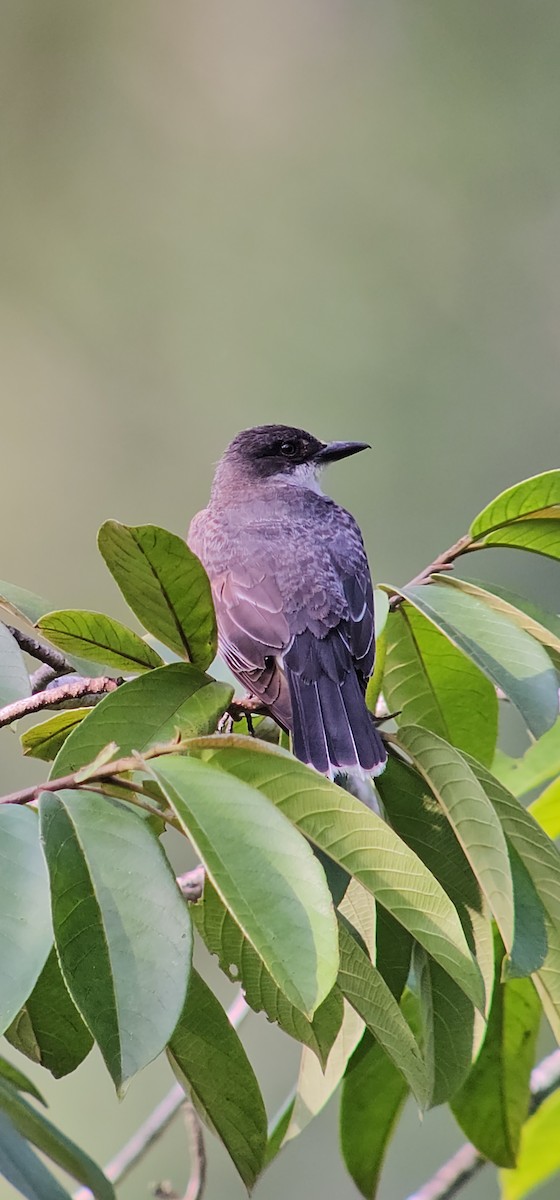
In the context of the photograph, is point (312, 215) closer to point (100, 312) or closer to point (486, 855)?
point (100, 312)

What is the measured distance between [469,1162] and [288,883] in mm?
1565

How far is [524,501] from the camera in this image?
255 cm

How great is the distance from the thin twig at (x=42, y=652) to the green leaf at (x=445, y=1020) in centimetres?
96

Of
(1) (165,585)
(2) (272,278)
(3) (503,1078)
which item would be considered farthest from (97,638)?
(2) (272,278)

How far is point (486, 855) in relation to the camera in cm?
183

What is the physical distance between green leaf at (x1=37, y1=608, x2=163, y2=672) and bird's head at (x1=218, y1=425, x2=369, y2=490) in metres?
2.47

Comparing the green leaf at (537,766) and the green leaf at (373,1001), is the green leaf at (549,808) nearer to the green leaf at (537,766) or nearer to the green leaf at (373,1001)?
the green leaf at (537,766)

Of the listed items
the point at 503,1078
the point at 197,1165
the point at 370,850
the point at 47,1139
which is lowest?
the point at 197,1165

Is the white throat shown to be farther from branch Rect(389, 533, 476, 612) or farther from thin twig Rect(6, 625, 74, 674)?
thin twig Rect(6, 625, 74, 674)

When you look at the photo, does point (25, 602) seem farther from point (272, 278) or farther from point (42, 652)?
point (272, 278)

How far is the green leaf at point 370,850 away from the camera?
5.44 feet

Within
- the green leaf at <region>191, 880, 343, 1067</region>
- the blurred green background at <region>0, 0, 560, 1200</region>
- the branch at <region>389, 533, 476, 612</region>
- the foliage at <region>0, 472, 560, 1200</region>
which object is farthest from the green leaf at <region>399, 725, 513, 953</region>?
the blurred green background at <region>0, 0, 560, 1200</region>

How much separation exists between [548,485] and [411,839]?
2.58 ft

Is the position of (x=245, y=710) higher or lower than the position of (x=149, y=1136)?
higher
